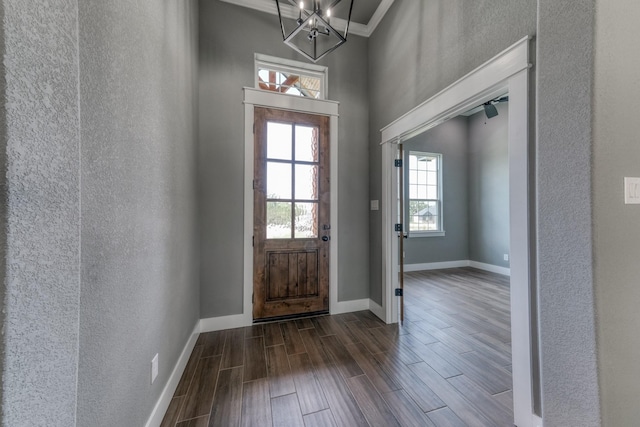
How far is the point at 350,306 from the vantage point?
9.75 feet

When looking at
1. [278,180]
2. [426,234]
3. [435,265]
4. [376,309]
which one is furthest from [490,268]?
[278,180]

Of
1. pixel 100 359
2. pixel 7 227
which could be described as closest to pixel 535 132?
pixel 7 227

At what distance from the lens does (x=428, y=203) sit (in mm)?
5371

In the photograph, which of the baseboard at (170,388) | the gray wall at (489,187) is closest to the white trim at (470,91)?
the baseboard at (170,388)

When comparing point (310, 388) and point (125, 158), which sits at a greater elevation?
point (125, 158)

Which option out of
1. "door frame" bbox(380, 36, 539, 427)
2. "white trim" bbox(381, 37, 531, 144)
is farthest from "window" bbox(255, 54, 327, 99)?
"door frame" bbox(380, 36, 539, 427)

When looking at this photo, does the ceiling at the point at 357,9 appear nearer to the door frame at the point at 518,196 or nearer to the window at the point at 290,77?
the window at the point at 290,77

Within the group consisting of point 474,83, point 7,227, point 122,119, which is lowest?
point 7,227

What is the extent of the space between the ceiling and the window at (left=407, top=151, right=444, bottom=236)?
9.41 ft

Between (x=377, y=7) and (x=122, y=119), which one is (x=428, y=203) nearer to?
(x=377, y=7)

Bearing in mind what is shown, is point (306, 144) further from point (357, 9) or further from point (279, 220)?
point (357, 9)

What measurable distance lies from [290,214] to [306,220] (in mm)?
210

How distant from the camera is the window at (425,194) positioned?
207 inches

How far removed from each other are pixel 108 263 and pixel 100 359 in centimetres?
34
